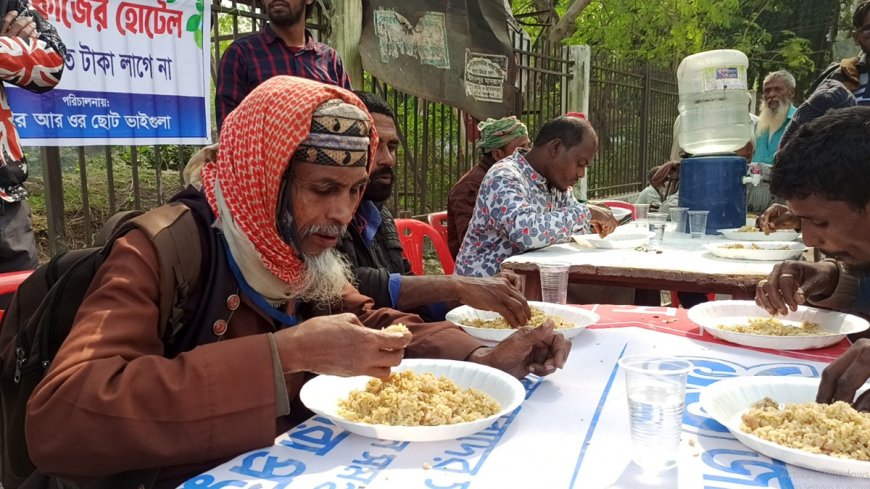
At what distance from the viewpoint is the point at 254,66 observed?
12.4ft

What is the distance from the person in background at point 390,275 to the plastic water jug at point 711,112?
418 centimetres

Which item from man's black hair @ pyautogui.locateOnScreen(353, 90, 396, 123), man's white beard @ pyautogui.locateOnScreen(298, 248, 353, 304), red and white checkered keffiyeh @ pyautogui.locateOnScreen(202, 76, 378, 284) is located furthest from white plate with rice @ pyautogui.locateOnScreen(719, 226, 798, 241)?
red and white checkered keffiyeh @ pyautogui.locateOnScreen(202, 76, 378, 284)

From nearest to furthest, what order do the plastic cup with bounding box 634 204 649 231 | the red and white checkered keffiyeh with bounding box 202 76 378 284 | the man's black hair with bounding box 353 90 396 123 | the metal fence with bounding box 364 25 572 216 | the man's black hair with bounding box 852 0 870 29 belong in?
the red and white checkered keffiyeh with bounding box 202 76 378 284, the man's black hair with bounding box 353 90 396 123, the man's black hair with bounding box 852 0 870 29, the plastic cup with bounding box 634 204 649 231, the metal fence with bounding box 364 25 572 216

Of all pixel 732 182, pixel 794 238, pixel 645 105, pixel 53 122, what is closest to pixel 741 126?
pixel 732 182

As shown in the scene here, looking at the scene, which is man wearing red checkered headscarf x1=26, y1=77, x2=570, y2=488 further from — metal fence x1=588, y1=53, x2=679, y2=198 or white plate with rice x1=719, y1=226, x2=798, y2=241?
metal fence x1=588, y1=53, x2=679, y2=198

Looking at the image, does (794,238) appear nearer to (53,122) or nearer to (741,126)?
(741,126)

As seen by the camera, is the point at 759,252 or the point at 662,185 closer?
the point at 759,252

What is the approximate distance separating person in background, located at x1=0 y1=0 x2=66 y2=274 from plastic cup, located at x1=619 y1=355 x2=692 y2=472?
294 centimetres

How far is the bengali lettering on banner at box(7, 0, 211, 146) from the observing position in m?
3.54

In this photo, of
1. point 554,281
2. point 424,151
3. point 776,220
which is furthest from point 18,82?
point 424,151

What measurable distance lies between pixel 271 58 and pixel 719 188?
3349 millimetres

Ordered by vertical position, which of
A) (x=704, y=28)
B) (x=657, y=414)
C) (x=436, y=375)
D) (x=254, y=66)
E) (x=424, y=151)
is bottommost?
(x=436, y=375)

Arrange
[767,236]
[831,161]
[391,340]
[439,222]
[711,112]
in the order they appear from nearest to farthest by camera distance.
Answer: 1. [391,340]
2. [831,161]
3. [767,236]
4. [439,222]
5. [711,112]

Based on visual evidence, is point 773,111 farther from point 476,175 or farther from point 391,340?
point 391,340
